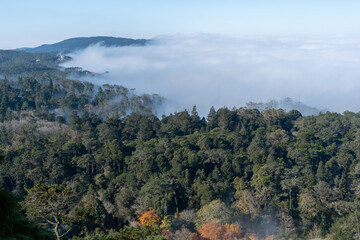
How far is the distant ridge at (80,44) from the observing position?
18262 centimetres

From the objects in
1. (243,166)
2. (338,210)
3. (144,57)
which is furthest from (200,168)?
(144,57)

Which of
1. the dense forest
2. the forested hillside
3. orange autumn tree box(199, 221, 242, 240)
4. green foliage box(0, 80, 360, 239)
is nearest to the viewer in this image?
orange autumn tree box(199, 221, 242, 240)

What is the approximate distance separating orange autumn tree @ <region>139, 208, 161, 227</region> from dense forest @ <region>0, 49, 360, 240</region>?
56mm

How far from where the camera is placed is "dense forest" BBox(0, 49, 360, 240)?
818 inches

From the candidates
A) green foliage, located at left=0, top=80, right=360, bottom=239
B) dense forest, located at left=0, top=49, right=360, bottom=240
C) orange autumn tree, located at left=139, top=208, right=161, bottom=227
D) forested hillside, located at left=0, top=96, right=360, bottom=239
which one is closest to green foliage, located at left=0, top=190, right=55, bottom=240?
dense forest, located at left=0, top=49, right=360, bottom=240

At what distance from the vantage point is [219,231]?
1978 cm

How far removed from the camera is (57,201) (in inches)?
398

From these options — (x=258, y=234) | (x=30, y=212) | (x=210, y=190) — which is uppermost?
(x=30, y=212)

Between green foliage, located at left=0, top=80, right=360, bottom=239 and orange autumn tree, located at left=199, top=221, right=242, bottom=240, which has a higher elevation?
green foliage, located at left=0, top=80, right=360, bottom=239

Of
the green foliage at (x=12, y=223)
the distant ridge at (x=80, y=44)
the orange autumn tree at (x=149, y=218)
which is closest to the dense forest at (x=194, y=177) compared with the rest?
the orange autumn tree at (x=149, y=218)

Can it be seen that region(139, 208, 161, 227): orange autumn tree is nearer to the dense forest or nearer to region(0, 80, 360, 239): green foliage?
the dense forest

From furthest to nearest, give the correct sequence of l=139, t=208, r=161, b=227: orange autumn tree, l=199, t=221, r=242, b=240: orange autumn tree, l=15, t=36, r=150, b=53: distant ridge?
l=15, t=36, r=150, b=53: distant ridge → l=139, t=208, r=161, b=227: orange autumn tree → l=199, t=221, r=242, b=240: orange autumn tree

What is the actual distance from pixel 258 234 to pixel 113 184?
1012 centimetres

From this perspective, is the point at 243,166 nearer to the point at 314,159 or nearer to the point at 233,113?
the point at 314,159
